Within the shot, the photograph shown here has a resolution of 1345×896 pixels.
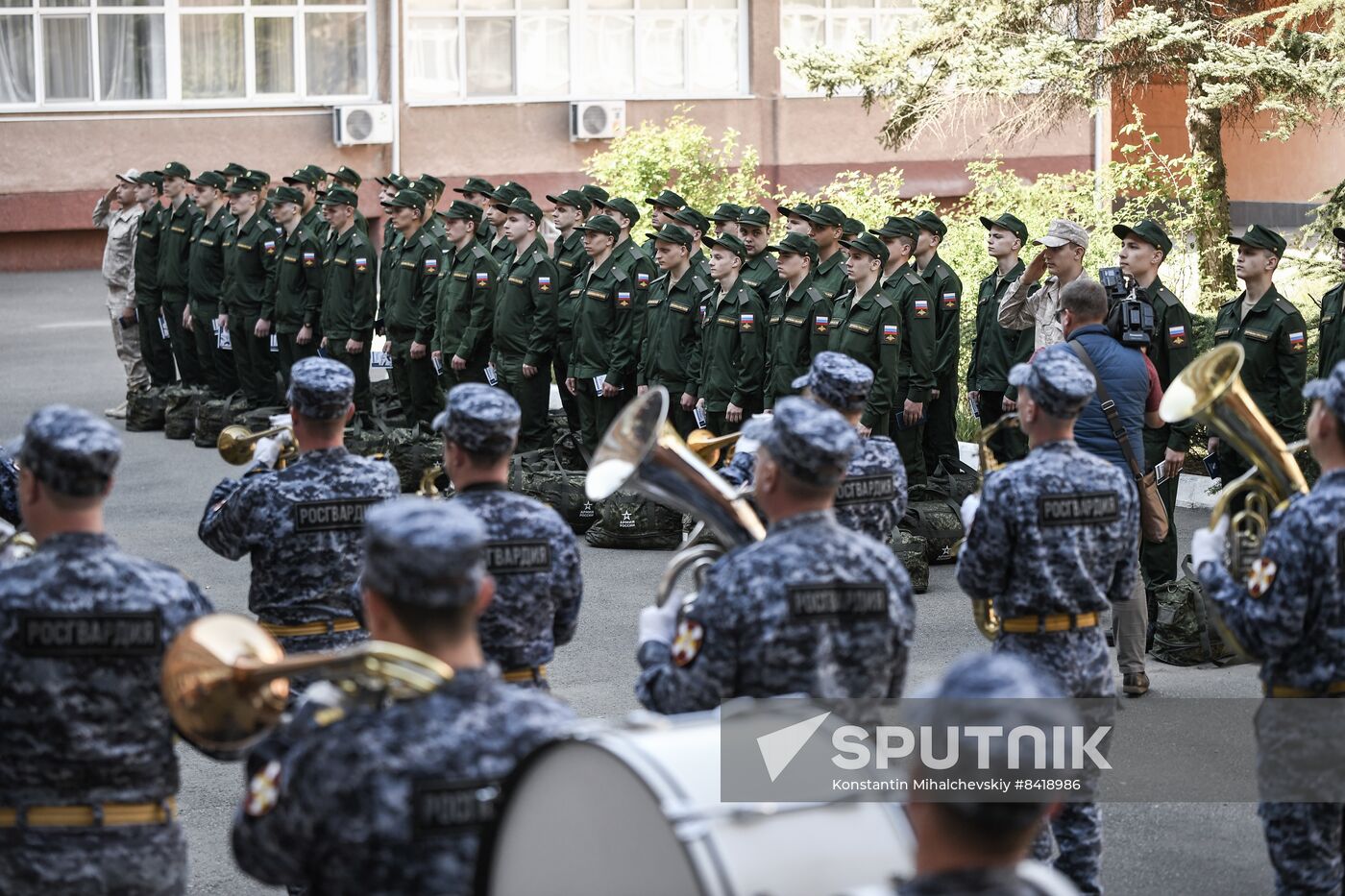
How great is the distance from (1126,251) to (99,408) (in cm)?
1163

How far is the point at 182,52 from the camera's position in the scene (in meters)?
26.6

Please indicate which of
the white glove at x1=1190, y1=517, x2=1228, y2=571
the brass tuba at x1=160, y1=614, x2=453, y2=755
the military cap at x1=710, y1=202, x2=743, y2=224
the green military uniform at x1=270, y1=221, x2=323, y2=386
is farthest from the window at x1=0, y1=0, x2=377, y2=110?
the brass tuba at x1=160, y1=614, x2=453, y2=755

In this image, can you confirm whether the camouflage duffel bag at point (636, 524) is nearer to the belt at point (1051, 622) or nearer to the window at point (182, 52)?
the belt at point (1051, 622)

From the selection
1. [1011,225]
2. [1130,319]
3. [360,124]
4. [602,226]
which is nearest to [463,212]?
[602,226]

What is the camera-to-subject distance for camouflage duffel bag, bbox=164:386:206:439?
1620 cm

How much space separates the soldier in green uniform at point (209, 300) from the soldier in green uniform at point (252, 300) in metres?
0.22

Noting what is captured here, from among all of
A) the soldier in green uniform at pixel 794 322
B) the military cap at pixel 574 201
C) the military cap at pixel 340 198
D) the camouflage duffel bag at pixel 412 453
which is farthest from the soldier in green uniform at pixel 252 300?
the soldier in green uniform at pixel 794 322

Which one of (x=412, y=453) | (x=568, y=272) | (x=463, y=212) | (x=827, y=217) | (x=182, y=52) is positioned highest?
(x=182, y=52)

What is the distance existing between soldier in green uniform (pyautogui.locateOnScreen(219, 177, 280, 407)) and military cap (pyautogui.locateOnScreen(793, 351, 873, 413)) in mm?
10026

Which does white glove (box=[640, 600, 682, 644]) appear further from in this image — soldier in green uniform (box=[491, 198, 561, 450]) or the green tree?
the green tree

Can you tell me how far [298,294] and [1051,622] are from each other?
1099cm

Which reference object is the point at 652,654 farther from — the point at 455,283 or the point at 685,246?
the point at 455,283

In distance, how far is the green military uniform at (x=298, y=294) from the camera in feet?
51.2

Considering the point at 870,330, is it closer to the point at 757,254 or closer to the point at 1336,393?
the point at 757,254
